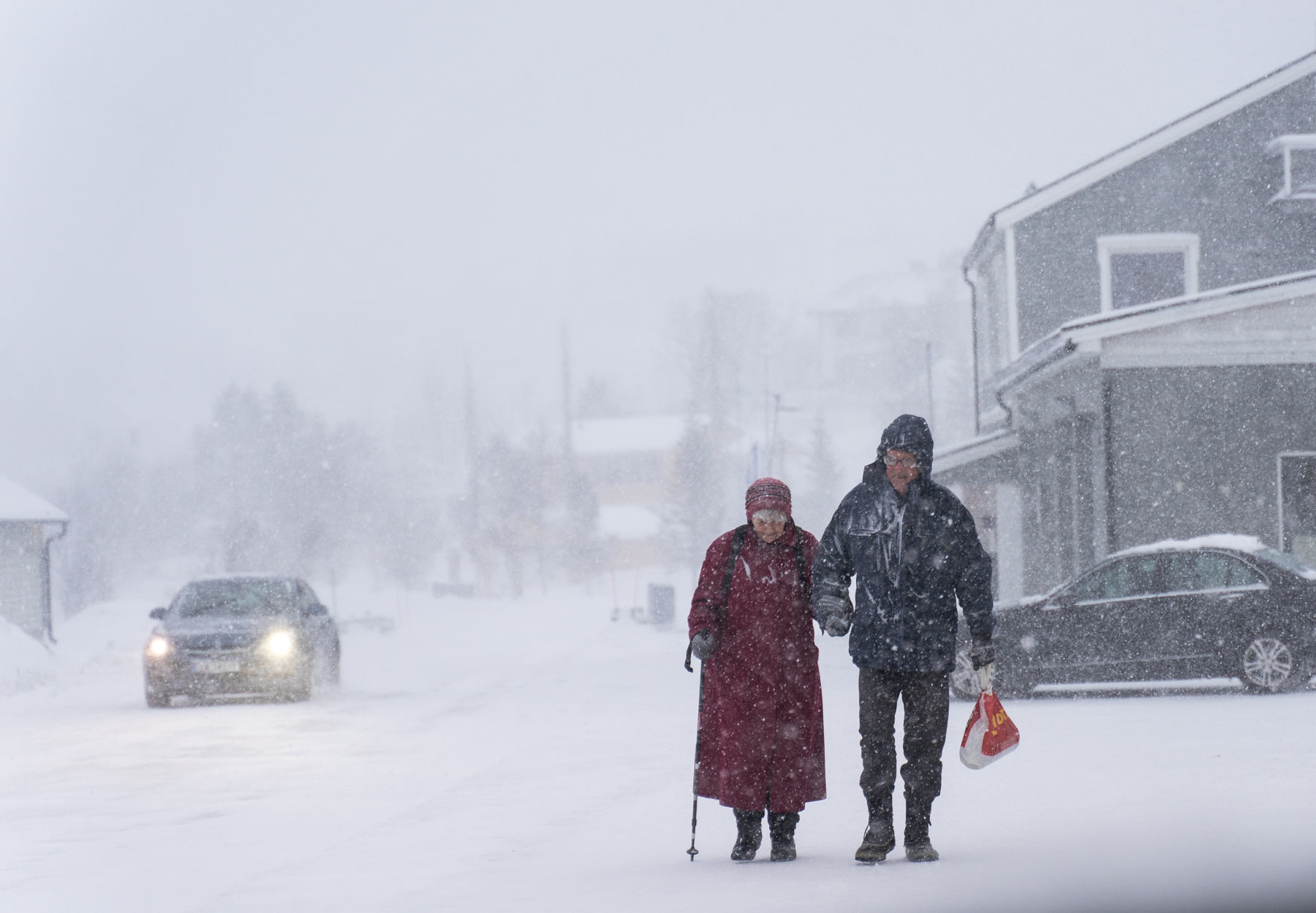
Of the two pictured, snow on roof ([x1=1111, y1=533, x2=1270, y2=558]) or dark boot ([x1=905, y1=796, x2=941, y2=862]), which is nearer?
dark boot ([x1=905, y1=796, x2=941, y2=862])

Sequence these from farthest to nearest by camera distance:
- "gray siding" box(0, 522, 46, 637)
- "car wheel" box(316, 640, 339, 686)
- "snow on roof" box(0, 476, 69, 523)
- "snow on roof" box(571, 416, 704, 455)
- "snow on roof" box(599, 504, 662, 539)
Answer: "snow on roof" box(571, 416, 704, 455) < "snow on roof" box(599, 504, 662, 539) < "gray siding" box(0, 522, 46, 637) < "snow on roof" box(0, 476, 69, 523) < "car wheel" box(316, 640, 339, 686)

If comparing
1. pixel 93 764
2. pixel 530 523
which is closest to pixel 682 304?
pixel 530 523

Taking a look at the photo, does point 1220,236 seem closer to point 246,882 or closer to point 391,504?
point 246,882

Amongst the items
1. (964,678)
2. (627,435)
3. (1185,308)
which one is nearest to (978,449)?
(1185,308)

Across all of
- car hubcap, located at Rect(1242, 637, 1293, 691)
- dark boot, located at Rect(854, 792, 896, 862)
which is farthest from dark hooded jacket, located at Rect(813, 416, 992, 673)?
car hubcap, located at Rect(1242, 637, 1293, 691)

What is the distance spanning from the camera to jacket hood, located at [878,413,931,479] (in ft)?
20.9

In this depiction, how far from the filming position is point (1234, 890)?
228 inches

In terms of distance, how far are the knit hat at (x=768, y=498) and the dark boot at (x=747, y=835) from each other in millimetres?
1237

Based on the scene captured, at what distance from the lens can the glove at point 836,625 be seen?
6.11 meters

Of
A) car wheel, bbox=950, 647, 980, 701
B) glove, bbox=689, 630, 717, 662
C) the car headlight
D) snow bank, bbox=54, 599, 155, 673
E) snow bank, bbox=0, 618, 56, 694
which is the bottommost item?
snow bank, bbox=54, 599, 155, 673

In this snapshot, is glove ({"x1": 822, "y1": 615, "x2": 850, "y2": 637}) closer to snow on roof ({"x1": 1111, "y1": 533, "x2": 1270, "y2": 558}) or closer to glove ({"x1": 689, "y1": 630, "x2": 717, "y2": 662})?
glove ({"x1": 689, "y1": 630, "x2": 717, "y2": 662})

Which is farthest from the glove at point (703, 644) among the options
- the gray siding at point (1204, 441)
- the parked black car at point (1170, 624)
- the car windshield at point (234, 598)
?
the gray siding at point (1204, 441)

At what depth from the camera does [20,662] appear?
20.6 m

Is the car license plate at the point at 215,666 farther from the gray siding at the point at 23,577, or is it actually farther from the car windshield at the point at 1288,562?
the gray siding at the point at 23,577
